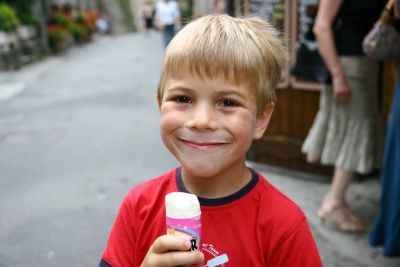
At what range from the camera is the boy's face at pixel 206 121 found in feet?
4.73

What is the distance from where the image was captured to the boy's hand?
1.33m

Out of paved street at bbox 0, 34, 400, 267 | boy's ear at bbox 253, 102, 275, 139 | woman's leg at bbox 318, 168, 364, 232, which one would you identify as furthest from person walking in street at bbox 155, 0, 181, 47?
boy's ear at bbox 253, 102, 275, 139

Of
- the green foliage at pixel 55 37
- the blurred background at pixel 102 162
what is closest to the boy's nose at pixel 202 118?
the blurred background at pixel 102 162

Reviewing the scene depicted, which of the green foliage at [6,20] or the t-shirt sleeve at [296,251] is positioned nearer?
the t-shirt sleeve at [296,251]

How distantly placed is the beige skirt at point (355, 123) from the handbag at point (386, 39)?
18.0 inches

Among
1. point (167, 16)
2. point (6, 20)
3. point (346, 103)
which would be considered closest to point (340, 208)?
point (346, 103)

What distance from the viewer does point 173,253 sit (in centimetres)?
136

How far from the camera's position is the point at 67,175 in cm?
512

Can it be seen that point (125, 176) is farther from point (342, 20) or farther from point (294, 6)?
point (342, 20)

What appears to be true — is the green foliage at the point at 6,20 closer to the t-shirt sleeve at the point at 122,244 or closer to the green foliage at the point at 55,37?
the green foliage at the point at 55,37

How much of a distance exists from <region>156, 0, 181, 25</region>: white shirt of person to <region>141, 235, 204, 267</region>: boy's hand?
1179 centimetres

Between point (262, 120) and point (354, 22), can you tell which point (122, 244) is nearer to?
point (262, 120)

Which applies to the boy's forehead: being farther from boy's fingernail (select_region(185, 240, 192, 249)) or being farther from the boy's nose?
boy's fingernail (select_region(185, 240, 192, 249))

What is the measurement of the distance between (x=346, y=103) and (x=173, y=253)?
2384 millimetres
